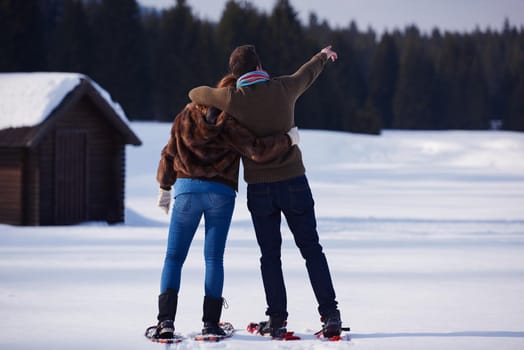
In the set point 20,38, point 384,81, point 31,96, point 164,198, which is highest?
point 384,81

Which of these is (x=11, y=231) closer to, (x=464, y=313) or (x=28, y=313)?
(x=28, y=313)

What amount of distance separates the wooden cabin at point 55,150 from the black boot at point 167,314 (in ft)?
37.9

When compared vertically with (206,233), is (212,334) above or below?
below

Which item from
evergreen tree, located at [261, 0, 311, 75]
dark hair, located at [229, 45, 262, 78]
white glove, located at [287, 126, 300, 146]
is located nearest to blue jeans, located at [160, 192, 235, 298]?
white glove, located at [287, 126, 300, 146]

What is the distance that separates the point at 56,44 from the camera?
53344mm

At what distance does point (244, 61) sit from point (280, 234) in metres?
1.17

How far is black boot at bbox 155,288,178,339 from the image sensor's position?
5035mm

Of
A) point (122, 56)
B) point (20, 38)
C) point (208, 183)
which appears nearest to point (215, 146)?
point (208, 183)

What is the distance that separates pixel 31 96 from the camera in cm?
1697

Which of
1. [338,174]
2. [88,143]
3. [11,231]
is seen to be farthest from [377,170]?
[11,231]

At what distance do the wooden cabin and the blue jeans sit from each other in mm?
11514

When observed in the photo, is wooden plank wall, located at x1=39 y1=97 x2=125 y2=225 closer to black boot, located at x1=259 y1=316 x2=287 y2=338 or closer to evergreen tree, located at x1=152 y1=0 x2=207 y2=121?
black boot, located at x1=259 y1=316 x2=287 y2=338

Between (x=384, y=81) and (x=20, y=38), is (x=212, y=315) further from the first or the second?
(x=384, y=81)

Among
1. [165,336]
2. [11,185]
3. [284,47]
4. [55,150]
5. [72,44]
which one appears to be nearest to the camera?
[165,336]
